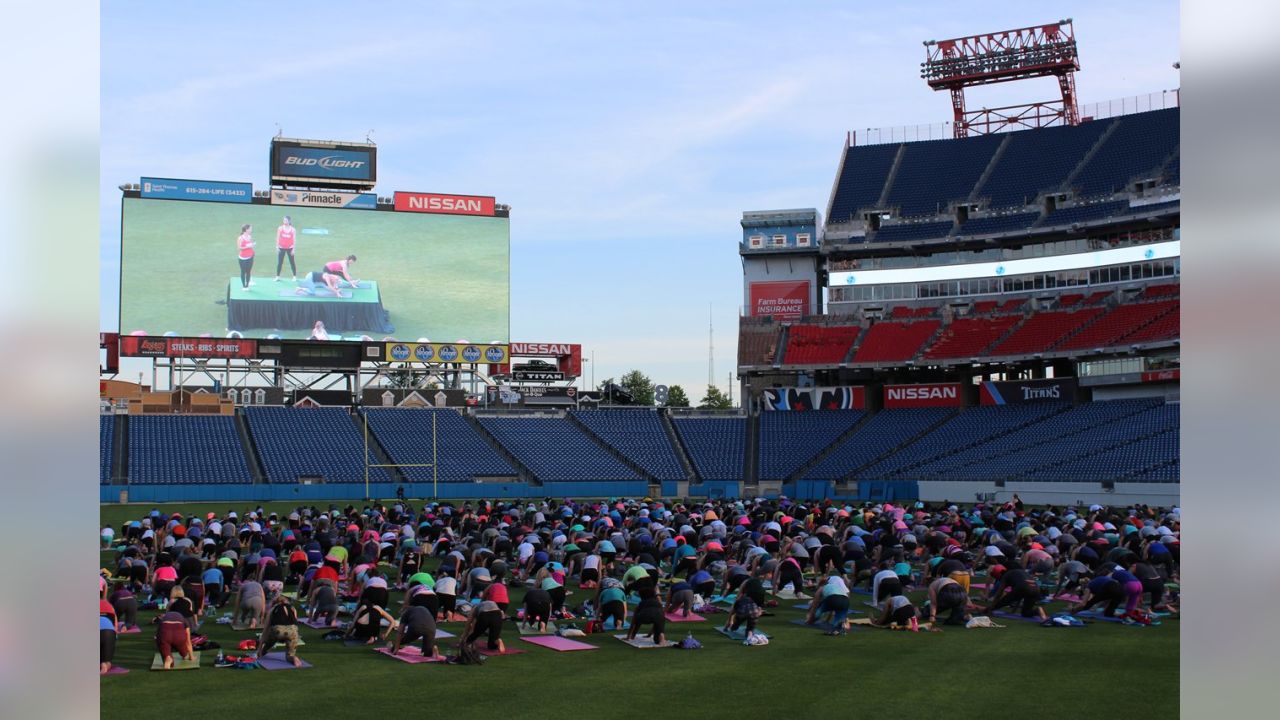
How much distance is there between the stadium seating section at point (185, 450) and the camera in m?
63.0

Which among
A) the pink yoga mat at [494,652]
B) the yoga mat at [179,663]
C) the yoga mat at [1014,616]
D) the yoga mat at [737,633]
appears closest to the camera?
the yoga mat at [179,663]

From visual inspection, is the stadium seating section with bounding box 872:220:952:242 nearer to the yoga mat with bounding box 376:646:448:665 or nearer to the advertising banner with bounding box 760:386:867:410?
the advertising banner with bounding box 760:386:867:410

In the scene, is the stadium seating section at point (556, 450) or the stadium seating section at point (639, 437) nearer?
the stadium seating section at point (556, 450)

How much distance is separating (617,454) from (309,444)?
1820cm

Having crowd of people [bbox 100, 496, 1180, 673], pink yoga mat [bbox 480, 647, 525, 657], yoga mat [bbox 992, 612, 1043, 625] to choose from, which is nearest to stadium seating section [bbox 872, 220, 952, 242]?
crowd of people [bbox 100, 496, 1180, 673]

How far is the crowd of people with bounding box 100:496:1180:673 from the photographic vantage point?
1906 centimetres

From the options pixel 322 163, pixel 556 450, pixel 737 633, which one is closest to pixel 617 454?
pixel 556 450

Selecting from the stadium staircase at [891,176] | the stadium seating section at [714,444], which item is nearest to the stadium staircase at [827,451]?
the stadium seating section at [714,444]

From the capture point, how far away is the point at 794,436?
7500cm

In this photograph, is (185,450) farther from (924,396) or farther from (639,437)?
(924,396)

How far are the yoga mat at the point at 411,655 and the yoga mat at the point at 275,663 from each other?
1.28 metres

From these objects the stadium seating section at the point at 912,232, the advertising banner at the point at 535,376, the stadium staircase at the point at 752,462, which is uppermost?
the stadium seating section at the point at 912,232

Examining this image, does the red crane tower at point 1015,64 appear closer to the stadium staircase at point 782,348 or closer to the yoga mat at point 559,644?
the stadium staircase at point 782,348
